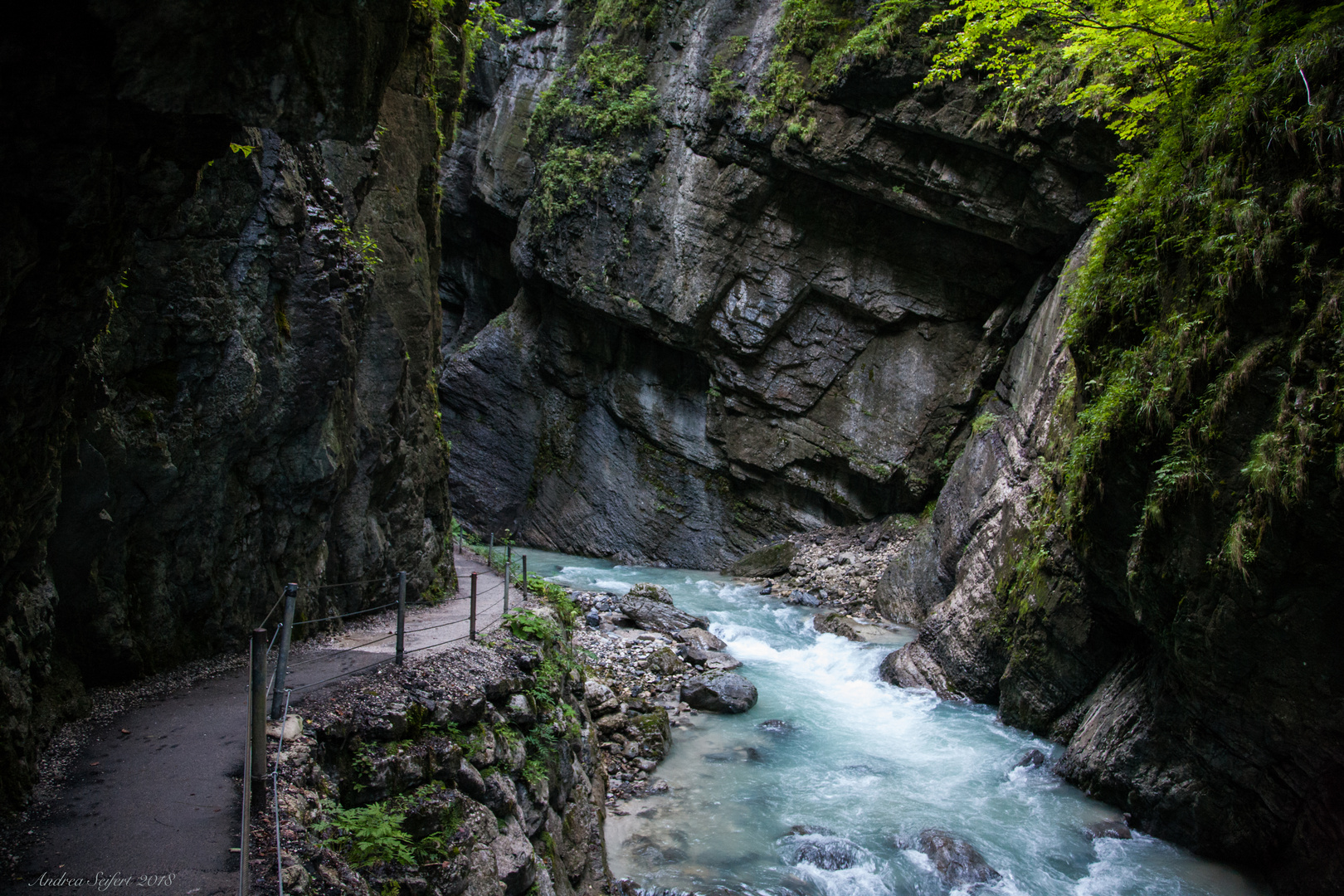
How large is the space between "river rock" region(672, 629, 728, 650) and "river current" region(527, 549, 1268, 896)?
4.14ft

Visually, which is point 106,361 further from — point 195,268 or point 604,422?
point 604,422

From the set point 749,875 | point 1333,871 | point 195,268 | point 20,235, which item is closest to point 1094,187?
point 1333,871

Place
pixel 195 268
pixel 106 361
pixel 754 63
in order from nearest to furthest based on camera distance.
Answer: pixel 106 361 < pixel 195 268 < pixel 754 63

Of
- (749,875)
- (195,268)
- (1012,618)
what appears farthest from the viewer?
(1012,618)

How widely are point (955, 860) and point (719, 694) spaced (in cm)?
432

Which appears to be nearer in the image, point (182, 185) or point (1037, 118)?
point (182, 185)

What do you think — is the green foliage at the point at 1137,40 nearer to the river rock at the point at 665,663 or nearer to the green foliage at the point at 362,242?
the green foliage at the point at 362,242

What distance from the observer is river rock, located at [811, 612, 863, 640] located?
1430 centimetres

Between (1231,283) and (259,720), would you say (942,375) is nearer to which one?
(1231,283)

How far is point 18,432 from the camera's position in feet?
12.7

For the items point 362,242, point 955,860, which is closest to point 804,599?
point 955,860

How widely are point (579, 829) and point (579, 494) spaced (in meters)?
17.2

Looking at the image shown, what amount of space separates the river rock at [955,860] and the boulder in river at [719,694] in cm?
366

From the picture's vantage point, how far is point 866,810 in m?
8.24
